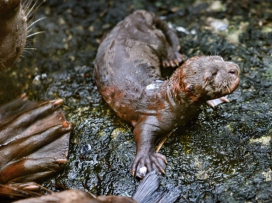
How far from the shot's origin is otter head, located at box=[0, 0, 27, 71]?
3.24m

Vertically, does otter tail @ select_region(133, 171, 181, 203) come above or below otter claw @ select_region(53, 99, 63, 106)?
below

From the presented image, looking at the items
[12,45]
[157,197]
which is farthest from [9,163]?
[157,197]

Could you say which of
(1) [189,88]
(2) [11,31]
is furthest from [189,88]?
(2) [11,31]

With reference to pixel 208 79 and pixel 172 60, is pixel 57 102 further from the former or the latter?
pixel 208 79

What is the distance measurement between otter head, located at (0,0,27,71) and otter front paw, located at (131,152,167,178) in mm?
1356

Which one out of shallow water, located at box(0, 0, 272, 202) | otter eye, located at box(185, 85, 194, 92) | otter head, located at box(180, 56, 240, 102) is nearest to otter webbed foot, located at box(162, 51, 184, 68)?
shallow water, located at box(0, 0, 272, 202)

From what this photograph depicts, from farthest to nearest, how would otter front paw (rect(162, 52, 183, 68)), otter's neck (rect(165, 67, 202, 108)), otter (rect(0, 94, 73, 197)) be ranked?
otter front paw (rect(162, 52, 183, 68))
otter's neck (rect(165, 67, 202, 108))
otter (rect(0, 94, 73, 197))

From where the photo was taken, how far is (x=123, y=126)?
3.99m

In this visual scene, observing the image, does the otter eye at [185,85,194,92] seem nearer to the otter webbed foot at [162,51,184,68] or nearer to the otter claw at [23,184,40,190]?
the otter webbed foot at [162,51,184,68]

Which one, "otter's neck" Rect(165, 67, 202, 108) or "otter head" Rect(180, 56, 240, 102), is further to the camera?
"otter's neck" Rect(165, 67, 202, 108)

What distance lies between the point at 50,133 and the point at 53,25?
2.05 metres

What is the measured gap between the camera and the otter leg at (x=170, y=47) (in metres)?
4.61

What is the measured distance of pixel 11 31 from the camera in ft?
11.3

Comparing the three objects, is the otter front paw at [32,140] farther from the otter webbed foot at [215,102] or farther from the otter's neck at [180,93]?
the otter webbed foot at [215,102]
